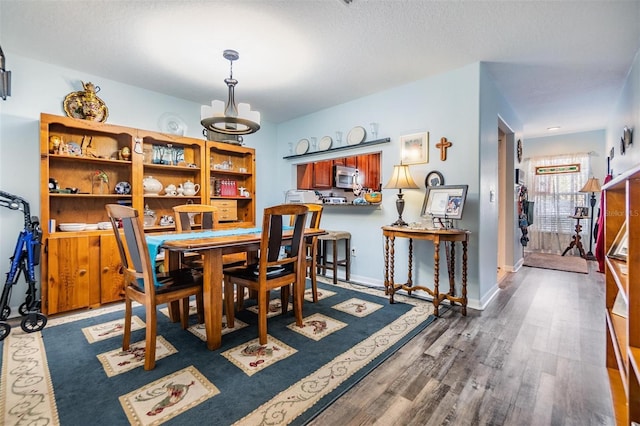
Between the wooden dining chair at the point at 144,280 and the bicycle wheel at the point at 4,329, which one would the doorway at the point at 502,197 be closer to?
the wooden dining chair at the point at 144,280

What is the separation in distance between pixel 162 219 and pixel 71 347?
1.86m

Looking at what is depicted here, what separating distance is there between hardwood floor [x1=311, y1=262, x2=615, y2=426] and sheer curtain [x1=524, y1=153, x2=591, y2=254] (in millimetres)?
3965

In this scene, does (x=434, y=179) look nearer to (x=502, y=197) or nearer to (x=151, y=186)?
(x=502, y=197)

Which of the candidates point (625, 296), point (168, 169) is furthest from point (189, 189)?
point (625, 296)

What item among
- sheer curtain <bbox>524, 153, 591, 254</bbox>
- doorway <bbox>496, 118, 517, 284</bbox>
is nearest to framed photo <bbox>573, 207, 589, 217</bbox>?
sheer curtain <bbox>524, 153, 591, 254</bbox>

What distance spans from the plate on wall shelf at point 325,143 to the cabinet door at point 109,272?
285cm

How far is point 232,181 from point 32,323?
8.88 feet

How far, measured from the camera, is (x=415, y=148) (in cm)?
344

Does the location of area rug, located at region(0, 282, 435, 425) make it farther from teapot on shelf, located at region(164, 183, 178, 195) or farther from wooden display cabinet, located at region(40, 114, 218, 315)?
teapot on shelf, located at region(164, 183, 178, 195)

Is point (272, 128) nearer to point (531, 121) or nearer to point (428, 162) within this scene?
point (428, 162)

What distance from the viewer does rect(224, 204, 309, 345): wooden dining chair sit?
7.02ft

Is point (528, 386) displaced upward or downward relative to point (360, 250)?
downward

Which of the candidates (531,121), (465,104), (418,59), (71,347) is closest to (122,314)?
(71,347)

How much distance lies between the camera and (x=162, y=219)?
147 inches
